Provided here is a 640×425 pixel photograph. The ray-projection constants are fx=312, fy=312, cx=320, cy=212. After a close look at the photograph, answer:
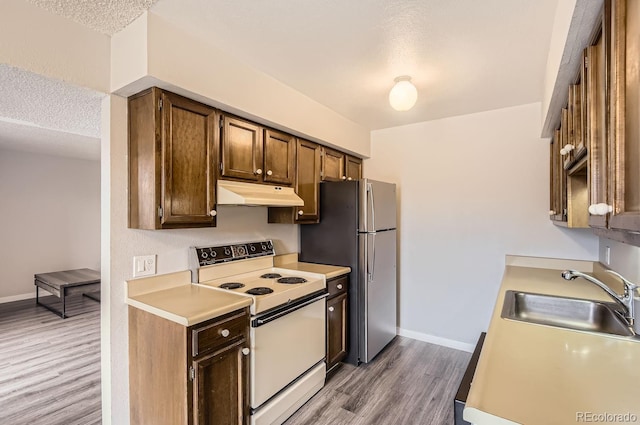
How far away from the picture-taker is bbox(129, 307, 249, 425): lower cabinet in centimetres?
160

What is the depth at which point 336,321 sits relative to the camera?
2.76 metres

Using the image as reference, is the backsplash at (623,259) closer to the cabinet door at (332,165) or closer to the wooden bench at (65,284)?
the cabinet door at (332,165)

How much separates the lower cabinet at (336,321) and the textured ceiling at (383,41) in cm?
169

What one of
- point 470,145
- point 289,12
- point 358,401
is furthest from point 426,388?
point 289,12

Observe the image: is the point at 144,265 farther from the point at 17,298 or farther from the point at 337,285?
the point at 17,298

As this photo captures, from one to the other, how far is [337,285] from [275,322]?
2.72 ft

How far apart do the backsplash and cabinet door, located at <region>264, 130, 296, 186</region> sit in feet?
7.30

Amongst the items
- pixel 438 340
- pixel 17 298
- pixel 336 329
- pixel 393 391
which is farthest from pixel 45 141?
pixel 438 340

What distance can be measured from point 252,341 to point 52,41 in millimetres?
1962

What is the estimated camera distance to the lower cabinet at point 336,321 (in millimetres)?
2662

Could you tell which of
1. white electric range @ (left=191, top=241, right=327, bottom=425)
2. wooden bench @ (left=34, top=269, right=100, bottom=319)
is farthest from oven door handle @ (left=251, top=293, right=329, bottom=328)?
wooden bench @ (left=34, top=269, right=100, bottom=319)

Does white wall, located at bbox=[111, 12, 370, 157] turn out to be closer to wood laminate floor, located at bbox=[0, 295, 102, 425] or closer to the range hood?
the range hood

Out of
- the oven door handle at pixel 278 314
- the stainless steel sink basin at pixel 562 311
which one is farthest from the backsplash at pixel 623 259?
the oven door handle at pixel 278 314

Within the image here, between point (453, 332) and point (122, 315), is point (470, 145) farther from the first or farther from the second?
point (122, 315)
